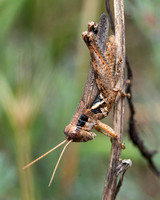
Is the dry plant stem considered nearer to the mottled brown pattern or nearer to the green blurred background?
the mottled brown pattern

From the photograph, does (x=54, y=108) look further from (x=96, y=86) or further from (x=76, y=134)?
(x=76, y=134)

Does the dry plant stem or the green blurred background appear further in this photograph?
the green blurred background

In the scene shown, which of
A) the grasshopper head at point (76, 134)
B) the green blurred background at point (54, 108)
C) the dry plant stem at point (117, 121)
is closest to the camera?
the dry plant stem at point (117, 121)

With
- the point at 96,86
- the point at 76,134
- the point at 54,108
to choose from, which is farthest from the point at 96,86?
the point at 54,108

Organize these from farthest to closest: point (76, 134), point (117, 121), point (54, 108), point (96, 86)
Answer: point (54, 108)
point (96, 86)
point (76, 134)
point (117, 121)

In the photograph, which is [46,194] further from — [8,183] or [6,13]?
[6,13]

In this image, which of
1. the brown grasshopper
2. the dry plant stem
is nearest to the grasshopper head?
the brown grasshopper

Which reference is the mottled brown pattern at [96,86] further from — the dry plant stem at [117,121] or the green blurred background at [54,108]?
the green blurred background at [54,108]

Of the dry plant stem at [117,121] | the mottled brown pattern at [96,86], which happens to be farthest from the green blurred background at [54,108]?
the dry plant stem at [117,121]

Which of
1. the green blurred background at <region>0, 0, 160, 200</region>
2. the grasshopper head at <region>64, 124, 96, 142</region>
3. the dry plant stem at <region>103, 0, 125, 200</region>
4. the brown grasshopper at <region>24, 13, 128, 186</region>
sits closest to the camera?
the dry plant stem at <region>103, 0, 125, 200</region>
